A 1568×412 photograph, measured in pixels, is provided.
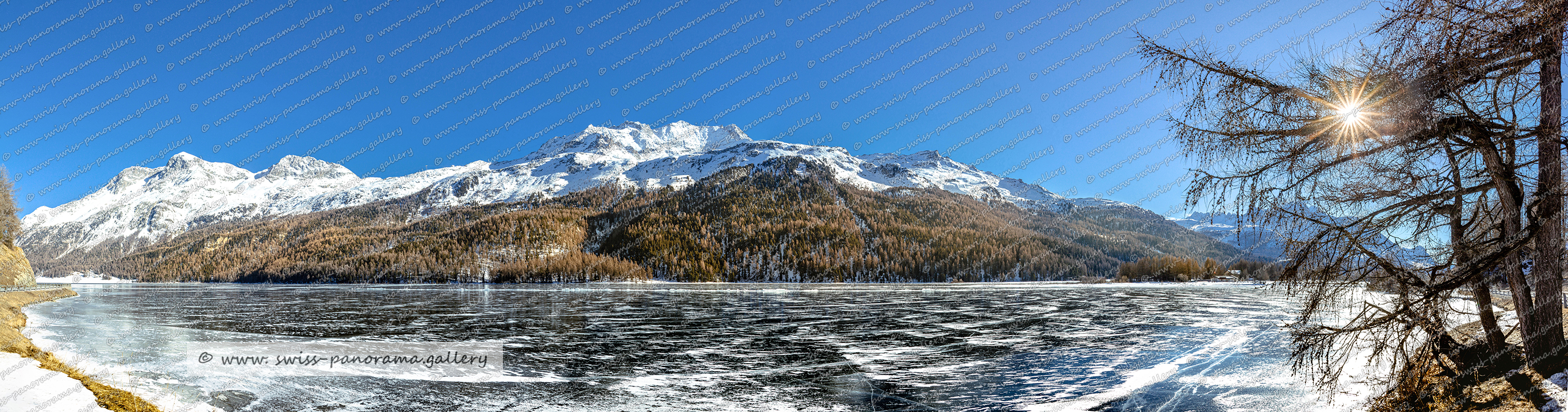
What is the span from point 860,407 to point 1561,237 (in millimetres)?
8728

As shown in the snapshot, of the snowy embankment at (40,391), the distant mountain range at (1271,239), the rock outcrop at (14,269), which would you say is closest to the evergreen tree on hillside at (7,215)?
the rock outcrop at (14,269)

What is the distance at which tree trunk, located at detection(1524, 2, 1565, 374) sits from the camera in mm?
5797

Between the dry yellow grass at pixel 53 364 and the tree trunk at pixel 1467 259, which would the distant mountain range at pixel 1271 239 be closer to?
the tree trunk at pixel 1467 259

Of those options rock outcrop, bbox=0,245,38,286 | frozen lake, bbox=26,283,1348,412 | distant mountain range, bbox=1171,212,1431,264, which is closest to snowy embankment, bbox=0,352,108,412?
frozen lake, bbox=26,283,1348,412

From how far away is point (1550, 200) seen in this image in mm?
6043

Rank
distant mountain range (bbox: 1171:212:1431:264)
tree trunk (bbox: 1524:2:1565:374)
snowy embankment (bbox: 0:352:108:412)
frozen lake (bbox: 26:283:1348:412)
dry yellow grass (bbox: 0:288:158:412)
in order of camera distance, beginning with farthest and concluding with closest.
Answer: frozen lake (bbox: 26:283:1348:412) < dry yellow grass (bbox: 0:288:158:412) < snowy embankment (bbox: 0:352:108:412) < distant mountain range (bbox: 1171:212:1431:264) < tree trunk (bbox: 1524:2:1565:374)

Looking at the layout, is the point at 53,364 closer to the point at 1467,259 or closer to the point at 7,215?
the point at 1467,259

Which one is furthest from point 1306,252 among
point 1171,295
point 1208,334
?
point 1171,295

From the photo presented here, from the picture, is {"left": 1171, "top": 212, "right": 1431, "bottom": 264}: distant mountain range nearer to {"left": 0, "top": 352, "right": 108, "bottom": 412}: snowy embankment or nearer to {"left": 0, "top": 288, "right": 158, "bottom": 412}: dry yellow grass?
{"left": 0, "top": 352, "right": 108, "bottom": 412}: snowy embankment

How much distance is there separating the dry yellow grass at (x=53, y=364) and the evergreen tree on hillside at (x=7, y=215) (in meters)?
24.4

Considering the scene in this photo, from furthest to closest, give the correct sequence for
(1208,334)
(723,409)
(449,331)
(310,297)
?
(310,297), (449,331), (1208,334), (723,409)

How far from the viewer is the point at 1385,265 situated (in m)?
6.40

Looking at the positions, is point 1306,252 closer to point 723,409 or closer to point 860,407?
point 860,407

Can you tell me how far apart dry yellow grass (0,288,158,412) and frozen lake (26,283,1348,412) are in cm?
72
